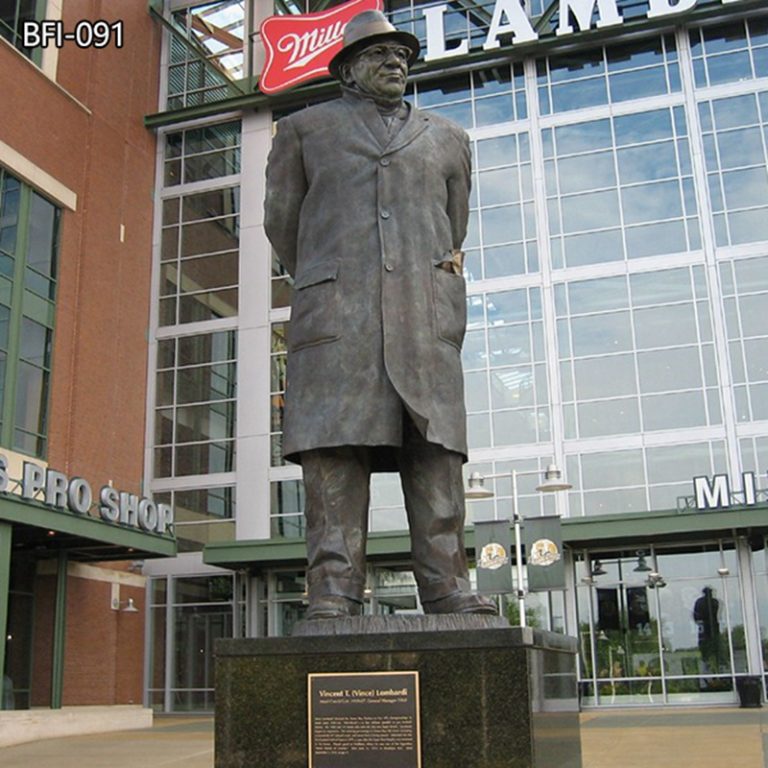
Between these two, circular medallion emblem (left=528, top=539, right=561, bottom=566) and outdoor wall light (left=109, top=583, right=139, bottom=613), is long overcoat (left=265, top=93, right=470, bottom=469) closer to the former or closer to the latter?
circular medallion emblem (left=528, top=539, right=561, bottom=566)

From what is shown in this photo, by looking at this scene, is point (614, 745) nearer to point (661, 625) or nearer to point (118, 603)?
point (661, 625)

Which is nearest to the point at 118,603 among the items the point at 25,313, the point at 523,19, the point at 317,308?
the point at 25,313

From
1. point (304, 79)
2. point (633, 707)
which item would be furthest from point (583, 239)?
point (633, 707)

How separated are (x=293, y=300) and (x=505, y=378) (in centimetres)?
2583

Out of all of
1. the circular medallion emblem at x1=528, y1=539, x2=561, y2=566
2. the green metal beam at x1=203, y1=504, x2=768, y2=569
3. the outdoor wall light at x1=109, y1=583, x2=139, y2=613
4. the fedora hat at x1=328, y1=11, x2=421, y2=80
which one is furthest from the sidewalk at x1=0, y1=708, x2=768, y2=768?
the fedora hat at x1=328, y1=11, x2=421, y2=80

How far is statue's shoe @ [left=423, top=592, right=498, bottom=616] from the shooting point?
478cm

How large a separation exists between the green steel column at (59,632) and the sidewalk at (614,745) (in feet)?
7.72

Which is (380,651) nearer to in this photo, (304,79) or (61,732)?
(61,732)

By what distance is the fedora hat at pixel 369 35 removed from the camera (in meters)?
5.30

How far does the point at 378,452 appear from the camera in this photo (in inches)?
206

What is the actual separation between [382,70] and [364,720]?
122 inches

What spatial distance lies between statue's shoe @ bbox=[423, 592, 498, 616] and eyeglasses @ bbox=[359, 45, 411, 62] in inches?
105

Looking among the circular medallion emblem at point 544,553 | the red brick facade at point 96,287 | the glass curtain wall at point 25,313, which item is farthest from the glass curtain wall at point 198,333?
the circular medallion emblem at point 544,553

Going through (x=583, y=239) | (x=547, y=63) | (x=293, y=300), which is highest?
(x=547, y=63)
